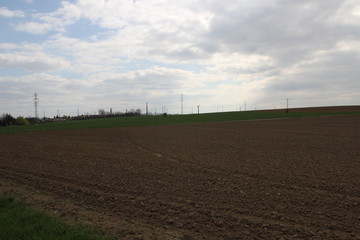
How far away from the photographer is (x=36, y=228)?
17.2ft

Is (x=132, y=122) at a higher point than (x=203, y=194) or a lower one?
higher

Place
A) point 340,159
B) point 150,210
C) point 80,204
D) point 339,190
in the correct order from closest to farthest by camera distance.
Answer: point 150,210 → point 80,204 → point 339,190 → point 340,159

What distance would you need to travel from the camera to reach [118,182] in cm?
912

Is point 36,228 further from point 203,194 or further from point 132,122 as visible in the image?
point 132,122

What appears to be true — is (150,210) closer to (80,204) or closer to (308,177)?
(80,204)

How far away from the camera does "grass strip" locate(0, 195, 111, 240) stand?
4.84 metres

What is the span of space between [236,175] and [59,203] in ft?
18.7

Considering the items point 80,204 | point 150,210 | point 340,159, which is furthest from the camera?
point 340,159

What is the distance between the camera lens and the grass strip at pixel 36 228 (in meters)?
4.84

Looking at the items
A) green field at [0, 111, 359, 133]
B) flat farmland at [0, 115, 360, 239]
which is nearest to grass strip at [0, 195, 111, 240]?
flat farmland at [0, 115, 360, 239]

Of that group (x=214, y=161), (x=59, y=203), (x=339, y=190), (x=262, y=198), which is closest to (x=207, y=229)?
(x=262, y=198)

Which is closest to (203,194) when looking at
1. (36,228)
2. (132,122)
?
(36,228)

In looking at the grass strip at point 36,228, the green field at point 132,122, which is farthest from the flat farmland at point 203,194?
the green field at point 132,122

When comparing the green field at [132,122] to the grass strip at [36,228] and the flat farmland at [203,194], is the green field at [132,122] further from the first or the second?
the grass strip at [36,228]
